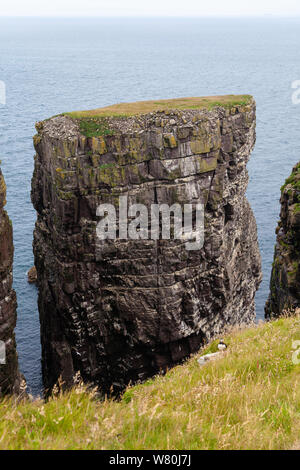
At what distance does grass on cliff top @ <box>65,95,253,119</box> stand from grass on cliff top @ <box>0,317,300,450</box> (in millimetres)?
32633

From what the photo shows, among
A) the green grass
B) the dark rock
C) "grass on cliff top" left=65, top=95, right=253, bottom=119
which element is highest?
"grass on cliff top" left=65, top=95, right=253, bottom=119

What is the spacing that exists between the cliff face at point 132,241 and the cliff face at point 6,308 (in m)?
13.6

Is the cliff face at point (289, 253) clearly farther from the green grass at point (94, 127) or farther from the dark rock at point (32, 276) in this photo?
the dark rock at point (32, 276)

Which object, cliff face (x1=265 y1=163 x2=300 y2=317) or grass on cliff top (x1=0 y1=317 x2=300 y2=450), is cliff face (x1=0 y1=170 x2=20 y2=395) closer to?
grass on cliff top (x1=0 y1=317 x2=300 y2=450)

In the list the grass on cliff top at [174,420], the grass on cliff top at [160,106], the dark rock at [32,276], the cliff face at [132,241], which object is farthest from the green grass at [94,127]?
the dark rock at [32,276]

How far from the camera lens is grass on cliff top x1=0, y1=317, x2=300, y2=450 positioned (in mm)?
10328

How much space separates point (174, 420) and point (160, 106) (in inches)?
1572

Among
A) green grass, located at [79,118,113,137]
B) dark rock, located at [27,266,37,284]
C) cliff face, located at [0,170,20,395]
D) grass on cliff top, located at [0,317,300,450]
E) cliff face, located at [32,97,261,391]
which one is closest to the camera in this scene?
grass on cliff top, located at [0,317,300,450]

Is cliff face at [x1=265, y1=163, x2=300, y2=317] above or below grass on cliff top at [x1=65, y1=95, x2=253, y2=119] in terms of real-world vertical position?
below

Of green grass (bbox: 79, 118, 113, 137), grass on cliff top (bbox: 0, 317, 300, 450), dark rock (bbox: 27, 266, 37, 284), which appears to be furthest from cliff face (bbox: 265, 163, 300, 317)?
dark rock (bbox: 27, 266, 37, 284)

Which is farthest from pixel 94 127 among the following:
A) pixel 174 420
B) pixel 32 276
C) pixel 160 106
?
pixel 32 276

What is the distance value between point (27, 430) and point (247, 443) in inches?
181

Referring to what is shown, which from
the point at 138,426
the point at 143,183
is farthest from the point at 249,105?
the point at 138,426

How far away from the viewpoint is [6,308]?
98.4ft
